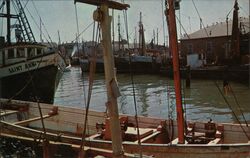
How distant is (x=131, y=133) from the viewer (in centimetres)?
1033

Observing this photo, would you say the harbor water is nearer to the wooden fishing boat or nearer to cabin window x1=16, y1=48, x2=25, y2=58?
the wooden fishing boat

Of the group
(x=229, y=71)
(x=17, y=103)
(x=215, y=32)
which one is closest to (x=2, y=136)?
(x=17, y=103)

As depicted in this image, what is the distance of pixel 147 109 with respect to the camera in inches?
915

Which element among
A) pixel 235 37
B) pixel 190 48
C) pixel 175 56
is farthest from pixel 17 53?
pixel 190 48

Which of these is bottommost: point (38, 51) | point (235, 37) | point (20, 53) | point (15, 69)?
point (15, 69)

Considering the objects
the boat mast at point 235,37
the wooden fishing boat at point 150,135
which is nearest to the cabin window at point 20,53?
the wooden fishing boat at point 150,135

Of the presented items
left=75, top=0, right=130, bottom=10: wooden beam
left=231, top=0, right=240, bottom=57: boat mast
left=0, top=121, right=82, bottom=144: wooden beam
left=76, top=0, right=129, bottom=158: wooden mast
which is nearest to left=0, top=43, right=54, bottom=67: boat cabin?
left=0, top=121, right=82, bottom=144: wooden beam

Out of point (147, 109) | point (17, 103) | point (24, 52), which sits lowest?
point (147, 109)

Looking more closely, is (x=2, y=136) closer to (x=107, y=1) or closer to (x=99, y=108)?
(x=107, y=1)

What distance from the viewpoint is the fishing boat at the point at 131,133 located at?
193 inches

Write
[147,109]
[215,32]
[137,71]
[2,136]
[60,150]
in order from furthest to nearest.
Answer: [137,71], [215,32], [147,109], [2,136], [60,150]

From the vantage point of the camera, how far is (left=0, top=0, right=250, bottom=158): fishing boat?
491 cm

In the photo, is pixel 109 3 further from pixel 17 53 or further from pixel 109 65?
pixel 17 53

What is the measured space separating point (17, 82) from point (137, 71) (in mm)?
33788
